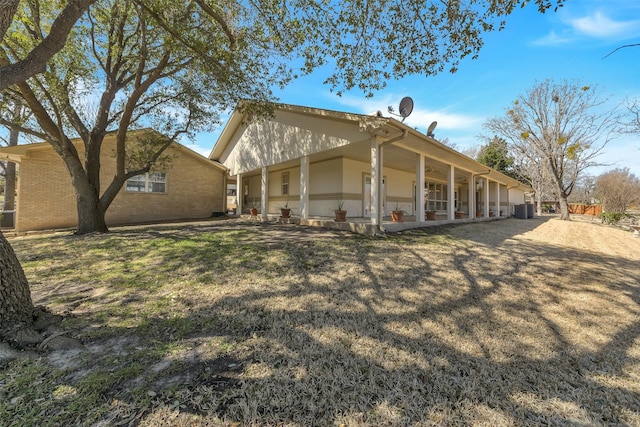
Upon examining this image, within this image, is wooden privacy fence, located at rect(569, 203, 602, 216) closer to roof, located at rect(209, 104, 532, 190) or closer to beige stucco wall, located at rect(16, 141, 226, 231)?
roof, located at rect(209, 104, 532, 190)

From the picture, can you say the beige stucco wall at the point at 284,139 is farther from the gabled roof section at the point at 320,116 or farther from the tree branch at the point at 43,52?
the tree branch at the point at 43,52

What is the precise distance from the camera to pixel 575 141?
2039 cm

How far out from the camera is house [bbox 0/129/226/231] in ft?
36.2

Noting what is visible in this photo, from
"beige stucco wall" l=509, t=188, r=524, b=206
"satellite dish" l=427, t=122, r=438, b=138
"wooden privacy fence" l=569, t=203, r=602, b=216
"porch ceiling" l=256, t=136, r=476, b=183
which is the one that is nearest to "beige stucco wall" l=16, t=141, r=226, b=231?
"porch ceiling" l=256, t=136, r=476, b=183

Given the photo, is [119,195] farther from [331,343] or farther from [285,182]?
[331,343]

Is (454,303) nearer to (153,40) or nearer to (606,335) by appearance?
(606,335)

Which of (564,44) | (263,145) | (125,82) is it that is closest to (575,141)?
(564,44)

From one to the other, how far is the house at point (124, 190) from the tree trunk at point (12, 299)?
9473 millimetres

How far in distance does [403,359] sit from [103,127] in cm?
1094

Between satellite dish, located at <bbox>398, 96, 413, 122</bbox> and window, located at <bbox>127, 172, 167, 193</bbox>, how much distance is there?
12.8m

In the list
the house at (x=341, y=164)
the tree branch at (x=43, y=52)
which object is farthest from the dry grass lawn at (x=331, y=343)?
the house at (x=341, y=164)

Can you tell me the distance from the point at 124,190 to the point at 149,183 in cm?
123

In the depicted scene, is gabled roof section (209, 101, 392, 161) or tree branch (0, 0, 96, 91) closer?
tree branch (0, 0, 96, 91)

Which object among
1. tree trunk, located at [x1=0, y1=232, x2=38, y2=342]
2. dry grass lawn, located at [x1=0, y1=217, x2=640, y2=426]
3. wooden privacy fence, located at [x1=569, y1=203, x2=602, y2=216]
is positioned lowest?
dry grass lawn, located at [x1=0, y1=217, x2=640, y2=426]
